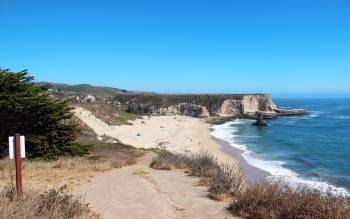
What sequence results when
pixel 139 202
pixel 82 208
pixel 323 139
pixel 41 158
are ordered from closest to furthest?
pixel 82 208, pixel 139 202, pixel 41 158, pixel 323 139

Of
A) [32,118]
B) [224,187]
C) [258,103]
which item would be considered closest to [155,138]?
[32,118]

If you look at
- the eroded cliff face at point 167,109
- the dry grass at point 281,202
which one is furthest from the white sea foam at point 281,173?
the eroded cliff face at point 167,109

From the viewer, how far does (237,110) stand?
350 ft

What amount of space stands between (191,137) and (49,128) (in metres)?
35.9

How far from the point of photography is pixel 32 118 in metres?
21.8

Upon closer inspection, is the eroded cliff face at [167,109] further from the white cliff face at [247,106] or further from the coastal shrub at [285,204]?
the coastal shrub at [285,204]

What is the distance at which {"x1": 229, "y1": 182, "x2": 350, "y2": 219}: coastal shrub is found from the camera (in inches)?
346

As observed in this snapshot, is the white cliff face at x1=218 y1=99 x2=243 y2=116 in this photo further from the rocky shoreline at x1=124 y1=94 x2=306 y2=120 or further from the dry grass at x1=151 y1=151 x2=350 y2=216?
the dry grass at x1=151 y1=151 x2=350 y2=216

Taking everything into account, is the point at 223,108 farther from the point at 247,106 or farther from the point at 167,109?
the point at 167,109

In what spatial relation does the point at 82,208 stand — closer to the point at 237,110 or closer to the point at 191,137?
the point at 191,137

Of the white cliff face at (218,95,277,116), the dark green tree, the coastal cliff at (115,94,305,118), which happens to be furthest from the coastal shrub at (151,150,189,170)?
the white cliff face at (218,95,277,116)

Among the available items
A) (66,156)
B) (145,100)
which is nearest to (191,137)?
(66,156)

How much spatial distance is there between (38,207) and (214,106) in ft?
327

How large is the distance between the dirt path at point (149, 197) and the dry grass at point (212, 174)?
0.37 meters
